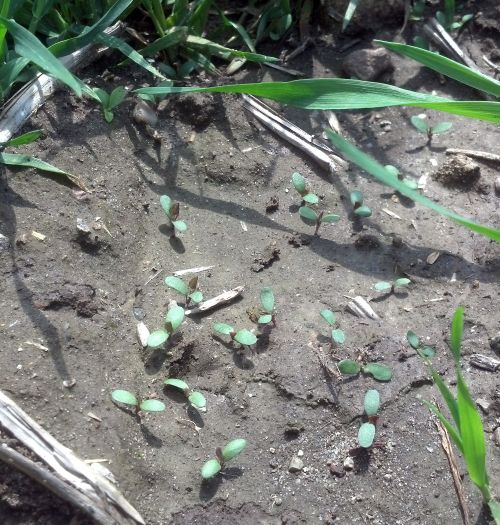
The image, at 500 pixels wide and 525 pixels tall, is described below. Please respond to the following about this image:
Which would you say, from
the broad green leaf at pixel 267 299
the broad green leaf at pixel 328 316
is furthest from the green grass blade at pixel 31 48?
the broad green leaf at pixel 328 316

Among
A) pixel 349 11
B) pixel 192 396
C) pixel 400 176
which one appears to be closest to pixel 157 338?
pixel 192 396

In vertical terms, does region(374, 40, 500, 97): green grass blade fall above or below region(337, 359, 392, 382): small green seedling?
A: above

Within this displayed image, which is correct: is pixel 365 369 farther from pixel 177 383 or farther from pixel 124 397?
pixel 124 397

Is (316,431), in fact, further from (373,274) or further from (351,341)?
(373,274)

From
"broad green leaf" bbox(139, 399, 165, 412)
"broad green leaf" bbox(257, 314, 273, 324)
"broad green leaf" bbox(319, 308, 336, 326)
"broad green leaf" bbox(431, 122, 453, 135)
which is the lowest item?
"broad green leaf" bbox(431, 122, 453, 135)

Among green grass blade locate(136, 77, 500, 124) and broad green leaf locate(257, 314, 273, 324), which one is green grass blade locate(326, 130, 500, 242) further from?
broad green leaf locate(257, 314, 273, 324)

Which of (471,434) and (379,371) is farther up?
(471,434)

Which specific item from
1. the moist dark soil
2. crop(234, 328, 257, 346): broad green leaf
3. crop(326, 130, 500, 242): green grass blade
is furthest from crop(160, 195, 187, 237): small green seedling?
crop(326, 130, 500, 242): green grass blade
